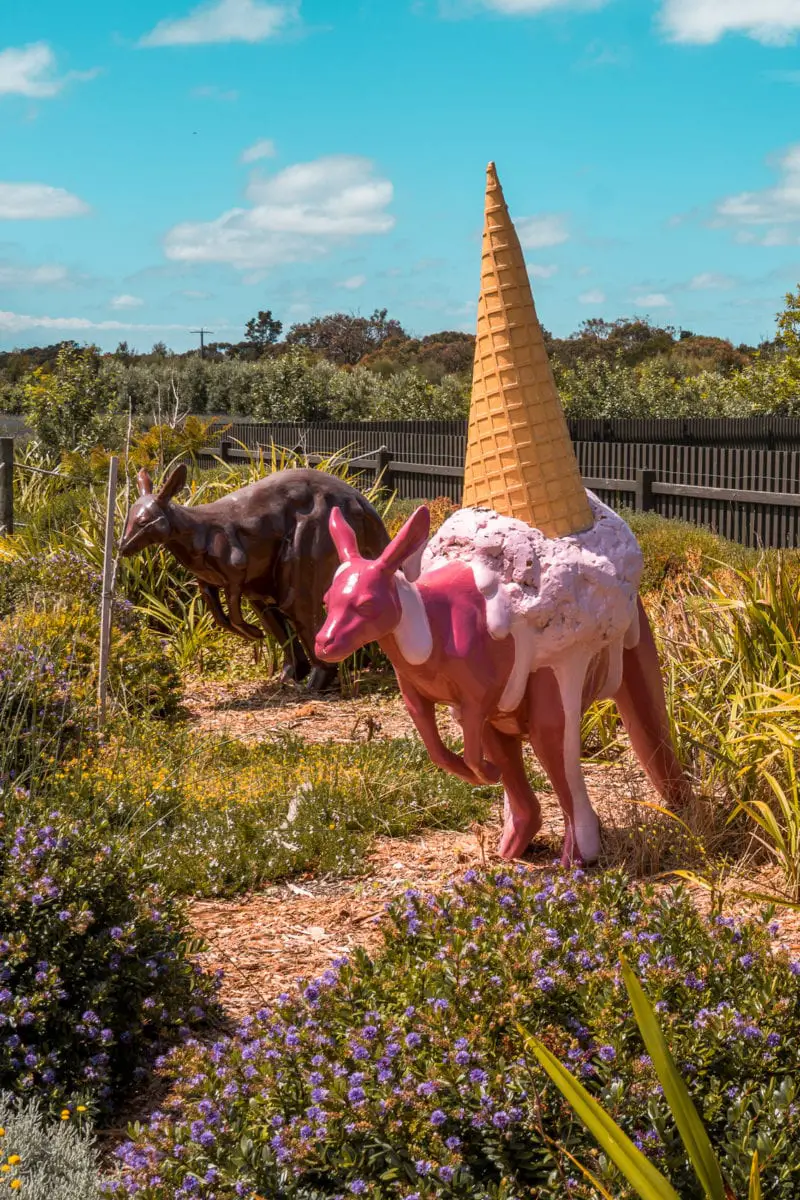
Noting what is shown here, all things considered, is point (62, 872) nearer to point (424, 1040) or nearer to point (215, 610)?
point (424, 1040)

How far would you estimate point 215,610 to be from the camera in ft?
27.7

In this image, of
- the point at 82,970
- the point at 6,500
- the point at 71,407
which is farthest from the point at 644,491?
the point at 82,970

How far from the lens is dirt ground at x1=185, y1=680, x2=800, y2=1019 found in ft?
13.4

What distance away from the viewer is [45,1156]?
281 cm

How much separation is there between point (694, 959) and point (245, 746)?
4162 mm

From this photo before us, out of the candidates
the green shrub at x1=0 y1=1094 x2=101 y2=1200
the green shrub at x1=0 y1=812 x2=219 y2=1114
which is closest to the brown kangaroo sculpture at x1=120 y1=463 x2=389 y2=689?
the green shrub at x1=0 y1=812 x2=219 y2=1114

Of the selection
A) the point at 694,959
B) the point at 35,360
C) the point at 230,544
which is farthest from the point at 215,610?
the point at 35,360

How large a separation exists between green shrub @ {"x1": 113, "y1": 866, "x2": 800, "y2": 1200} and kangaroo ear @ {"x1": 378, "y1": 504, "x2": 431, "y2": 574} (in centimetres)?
114

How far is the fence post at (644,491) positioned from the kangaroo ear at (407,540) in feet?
38.8

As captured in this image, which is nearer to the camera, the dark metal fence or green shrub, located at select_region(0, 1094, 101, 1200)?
green shrub, located at select_region(0, 1094, 101, 1200)

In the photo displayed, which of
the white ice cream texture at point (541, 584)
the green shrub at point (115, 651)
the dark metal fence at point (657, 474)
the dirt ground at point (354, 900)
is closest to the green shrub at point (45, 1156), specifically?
the dirt ground at point (354, 900)

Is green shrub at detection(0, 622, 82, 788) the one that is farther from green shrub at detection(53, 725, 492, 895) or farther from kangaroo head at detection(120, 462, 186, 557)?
kangaroo head at detection(120, 462, 186, 557)

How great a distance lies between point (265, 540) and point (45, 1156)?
18.7 ft

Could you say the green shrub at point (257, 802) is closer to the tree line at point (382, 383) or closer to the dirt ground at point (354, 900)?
the dirt ground at point (354, 900)
